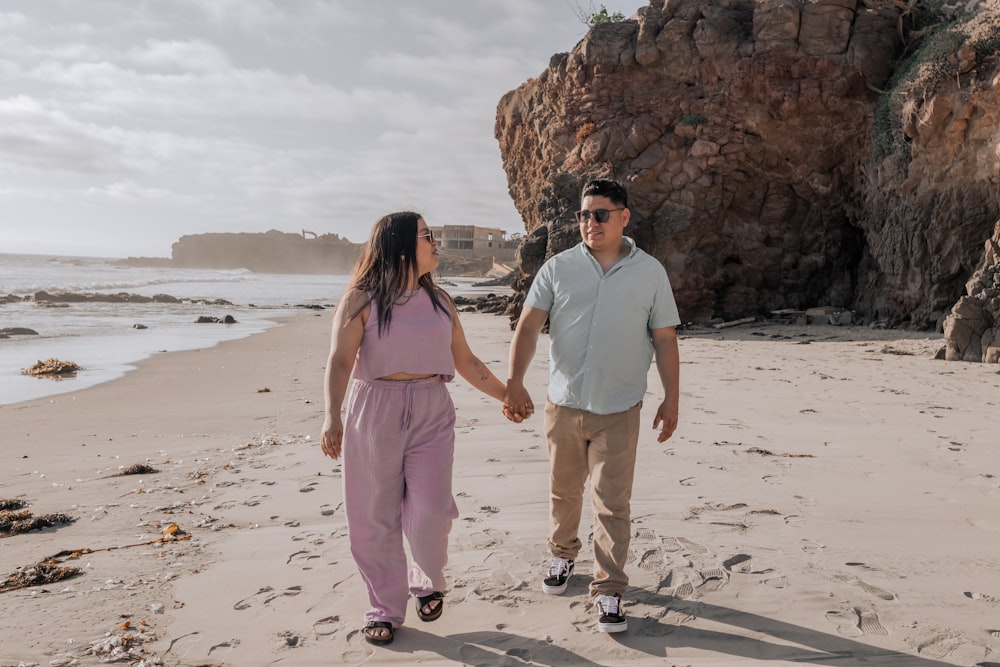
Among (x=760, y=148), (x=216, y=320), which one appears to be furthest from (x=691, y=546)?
(x=216, y=320)

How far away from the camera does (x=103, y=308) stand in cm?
2642

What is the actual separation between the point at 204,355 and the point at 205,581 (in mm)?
11271

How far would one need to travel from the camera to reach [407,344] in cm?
299

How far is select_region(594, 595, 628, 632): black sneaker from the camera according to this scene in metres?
2.87

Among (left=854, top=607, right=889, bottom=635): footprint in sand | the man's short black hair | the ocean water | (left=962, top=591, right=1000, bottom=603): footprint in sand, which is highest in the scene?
the man's short black hair

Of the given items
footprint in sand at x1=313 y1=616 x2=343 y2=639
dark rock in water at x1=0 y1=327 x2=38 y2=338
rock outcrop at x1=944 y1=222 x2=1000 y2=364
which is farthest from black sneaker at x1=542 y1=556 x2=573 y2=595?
dark rock in water at x1=0 y1=327 x2=38 y2=338

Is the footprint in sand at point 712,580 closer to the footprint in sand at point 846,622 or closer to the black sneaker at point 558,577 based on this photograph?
the footprint in sand at point 846,622

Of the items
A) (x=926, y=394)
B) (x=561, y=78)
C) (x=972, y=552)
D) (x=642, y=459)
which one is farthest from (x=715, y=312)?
(x=972, y=552)

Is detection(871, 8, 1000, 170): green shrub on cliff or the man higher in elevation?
detection(871, 8, 1000, 170): green shrub on cliff

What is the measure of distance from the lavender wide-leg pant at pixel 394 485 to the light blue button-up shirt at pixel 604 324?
2.16 feet

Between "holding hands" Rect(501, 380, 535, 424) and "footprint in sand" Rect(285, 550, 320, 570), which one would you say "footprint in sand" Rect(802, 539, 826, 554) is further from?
"footprint in sand" Rect(285, 550, 320, 570)

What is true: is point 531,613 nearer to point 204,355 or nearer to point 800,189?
point 204,355

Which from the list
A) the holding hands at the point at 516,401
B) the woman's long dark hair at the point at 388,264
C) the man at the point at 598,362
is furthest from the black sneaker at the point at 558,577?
the woman's long dark hair at the point at 388,264

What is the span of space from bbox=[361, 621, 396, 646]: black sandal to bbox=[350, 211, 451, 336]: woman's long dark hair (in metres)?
1.19
